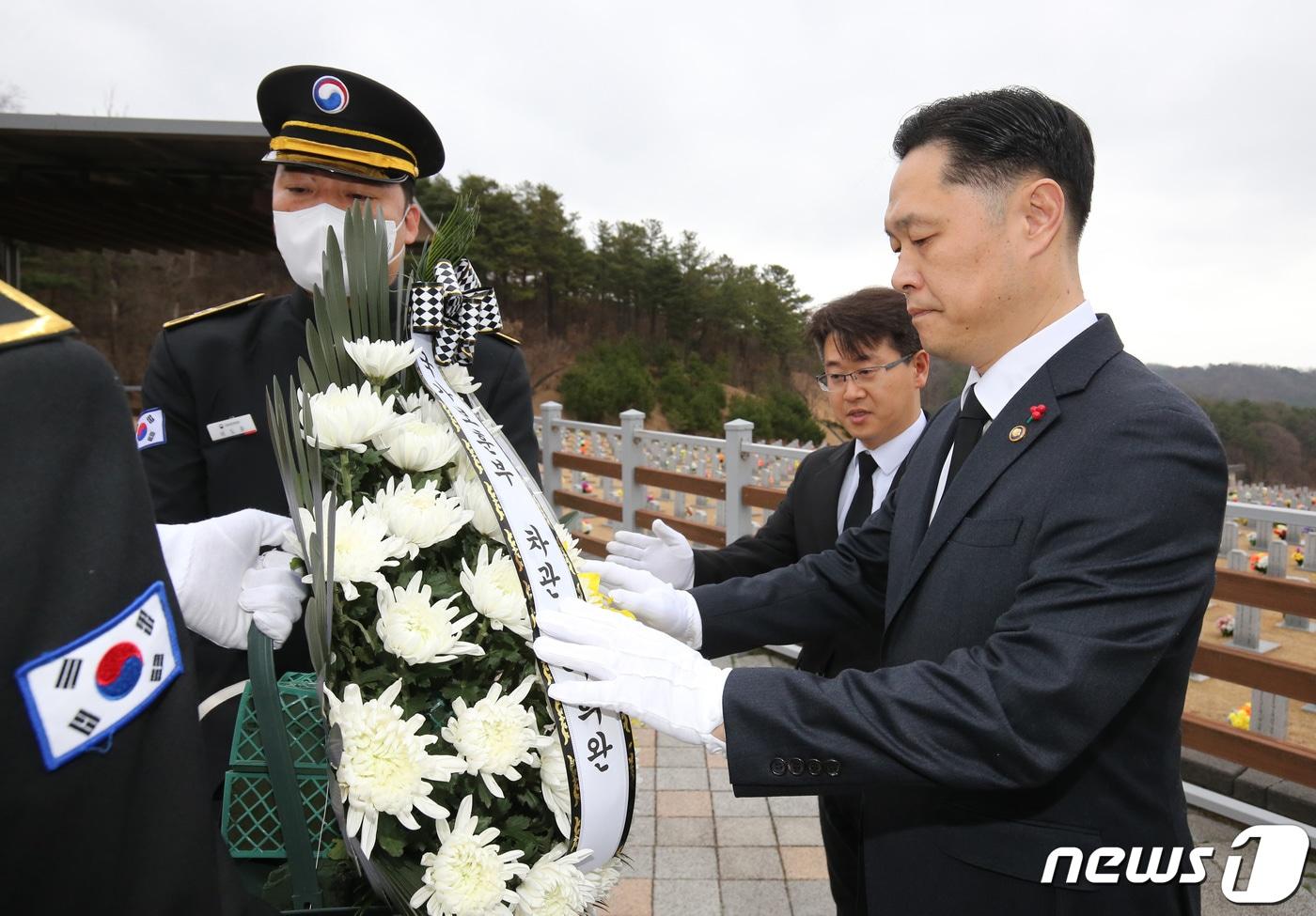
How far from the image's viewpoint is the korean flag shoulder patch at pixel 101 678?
2.29 ft

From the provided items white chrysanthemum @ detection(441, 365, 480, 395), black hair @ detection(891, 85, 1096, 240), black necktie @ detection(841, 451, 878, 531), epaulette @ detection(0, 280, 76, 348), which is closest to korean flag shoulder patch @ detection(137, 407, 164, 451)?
white chrysanthemum @ detection(441, 365, 480, 395)

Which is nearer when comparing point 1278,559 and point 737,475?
point 1278,559

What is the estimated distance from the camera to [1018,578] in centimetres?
143

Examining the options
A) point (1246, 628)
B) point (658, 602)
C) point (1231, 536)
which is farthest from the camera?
point (1231, 536)

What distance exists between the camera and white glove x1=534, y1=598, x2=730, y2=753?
4.18 ft

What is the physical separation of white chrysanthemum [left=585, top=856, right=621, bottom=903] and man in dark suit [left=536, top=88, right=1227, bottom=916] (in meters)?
0.23

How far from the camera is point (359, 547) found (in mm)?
1147

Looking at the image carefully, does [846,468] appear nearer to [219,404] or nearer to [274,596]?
[219,404]

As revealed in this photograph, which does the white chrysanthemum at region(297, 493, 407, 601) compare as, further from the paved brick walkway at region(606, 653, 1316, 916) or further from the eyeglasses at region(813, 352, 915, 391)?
the paved brick walkway at region(606, 653, 1316, 916)

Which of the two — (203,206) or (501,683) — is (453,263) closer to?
(501,683)

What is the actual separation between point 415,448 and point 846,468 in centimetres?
202

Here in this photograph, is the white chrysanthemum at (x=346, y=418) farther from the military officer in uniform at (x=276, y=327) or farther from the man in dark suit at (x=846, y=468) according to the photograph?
the man in dark suit at (x=846, y=468)

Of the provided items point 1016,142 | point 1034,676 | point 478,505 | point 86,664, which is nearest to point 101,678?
point 86,664

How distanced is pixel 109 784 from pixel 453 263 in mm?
1090
